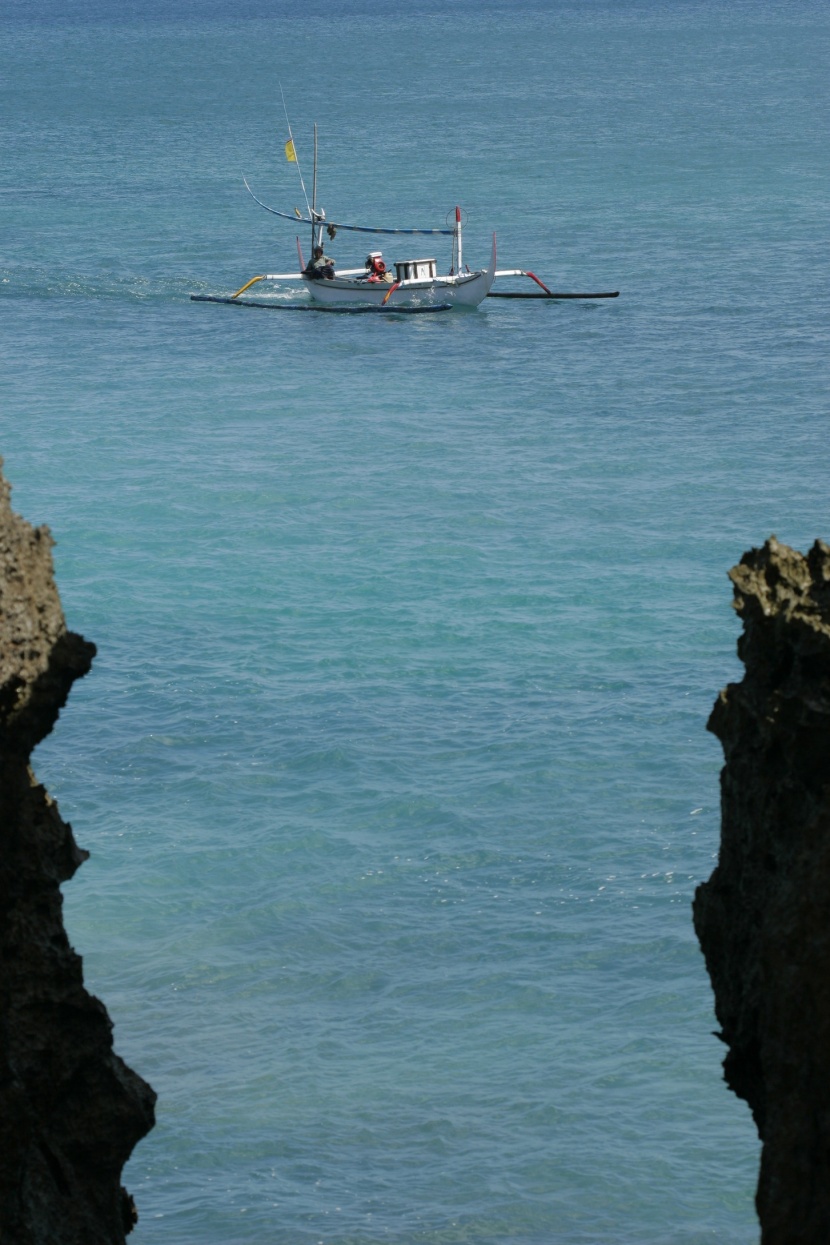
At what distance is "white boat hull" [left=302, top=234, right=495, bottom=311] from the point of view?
59875mm

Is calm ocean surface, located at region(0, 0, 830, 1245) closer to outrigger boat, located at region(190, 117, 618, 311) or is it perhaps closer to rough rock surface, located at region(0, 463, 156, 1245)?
outrigger boat, located at region(190, 117, 618, 311)

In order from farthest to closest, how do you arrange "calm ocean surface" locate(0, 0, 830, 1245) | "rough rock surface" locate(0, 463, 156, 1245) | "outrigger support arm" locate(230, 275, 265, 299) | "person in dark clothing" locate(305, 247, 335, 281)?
"outrigger support arm" locate(230, 275, 265, 299) → "person in dark clothing" locate(305, 247, 335, 281) → "calm ocean surface" locate(0, 0, 830, 1245) → "rough rock surface" locate(0, 463, 156, 1245)

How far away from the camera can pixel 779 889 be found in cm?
902

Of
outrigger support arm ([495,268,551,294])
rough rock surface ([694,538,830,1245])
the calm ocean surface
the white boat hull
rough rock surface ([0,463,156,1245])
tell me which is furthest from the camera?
outrigger support arm ([495,268,551,294])

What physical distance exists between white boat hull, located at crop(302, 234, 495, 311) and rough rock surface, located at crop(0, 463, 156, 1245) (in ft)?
167

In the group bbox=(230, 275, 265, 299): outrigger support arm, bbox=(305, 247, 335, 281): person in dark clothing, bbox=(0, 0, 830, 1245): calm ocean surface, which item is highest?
bbox=(305, 247, 335, 281): person in dark clothing

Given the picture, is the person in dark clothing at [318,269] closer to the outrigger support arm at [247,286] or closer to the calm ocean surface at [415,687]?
the outrigger support arm at [247,286]

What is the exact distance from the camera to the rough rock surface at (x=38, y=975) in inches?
371

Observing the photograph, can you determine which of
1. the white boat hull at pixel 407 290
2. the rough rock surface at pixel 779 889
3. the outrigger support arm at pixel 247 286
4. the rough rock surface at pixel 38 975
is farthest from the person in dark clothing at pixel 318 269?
the rough rock surface at pixel 779 889

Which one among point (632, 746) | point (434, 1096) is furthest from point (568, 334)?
point (434, 1096)

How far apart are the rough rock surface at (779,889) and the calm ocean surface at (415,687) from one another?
750 cm

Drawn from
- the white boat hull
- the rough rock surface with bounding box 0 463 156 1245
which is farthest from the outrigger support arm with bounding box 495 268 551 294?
the rough rock surface with bounding box 0 463 156 1245

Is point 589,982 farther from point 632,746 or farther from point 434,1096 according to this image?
point 632,746

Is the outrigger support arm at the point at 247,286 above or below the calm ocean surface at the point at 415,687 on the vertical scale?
above
